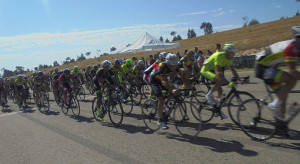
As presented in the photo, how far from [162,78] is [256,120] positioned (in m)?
2.22

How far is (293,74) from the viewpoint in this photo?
367 centimetres

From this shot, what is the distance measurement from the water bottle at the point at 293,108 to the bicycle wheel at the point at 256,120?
12.8 inches

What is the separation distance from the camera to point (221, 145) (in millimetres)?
4414

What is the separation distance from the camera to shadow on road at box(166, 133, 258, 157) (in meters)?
4.00

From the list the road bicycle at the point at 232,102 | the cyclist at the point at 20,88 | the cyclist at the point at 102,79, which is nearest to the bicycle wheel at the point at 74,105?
the cyclist at the point at 102,79

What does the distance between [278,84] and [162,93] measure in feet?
8.48

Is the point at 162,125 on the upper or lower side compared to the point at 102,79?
lower

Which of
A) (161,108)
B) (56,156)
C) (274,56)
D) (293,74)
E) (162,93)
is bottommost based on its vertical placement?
(56,156)

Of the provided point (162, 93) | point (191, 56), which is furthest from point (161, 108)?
point (191, 56)

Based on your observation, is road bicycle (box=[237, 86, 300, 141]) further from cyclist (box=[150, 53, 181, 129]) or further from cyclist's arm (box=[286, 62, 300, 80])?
cyclist (box=[150, 53, 181, 129])

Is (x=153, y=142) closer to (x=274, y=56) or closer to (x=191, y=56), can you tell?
(x=274, y=56)

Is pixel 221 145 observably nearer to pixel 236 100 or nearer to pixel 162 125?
pixel 236 100

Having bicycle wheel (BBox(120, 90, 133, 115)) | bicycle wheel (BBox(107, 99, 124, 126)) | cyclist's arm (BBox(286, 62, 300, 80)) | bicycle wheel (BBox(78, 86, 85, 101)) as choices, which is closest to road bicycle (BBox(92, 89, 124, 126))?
bicycle wheel (BBox(107, 99, 124, 126))

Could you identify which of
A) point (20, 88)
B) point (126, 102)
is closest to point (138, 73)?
point (126, 102)
